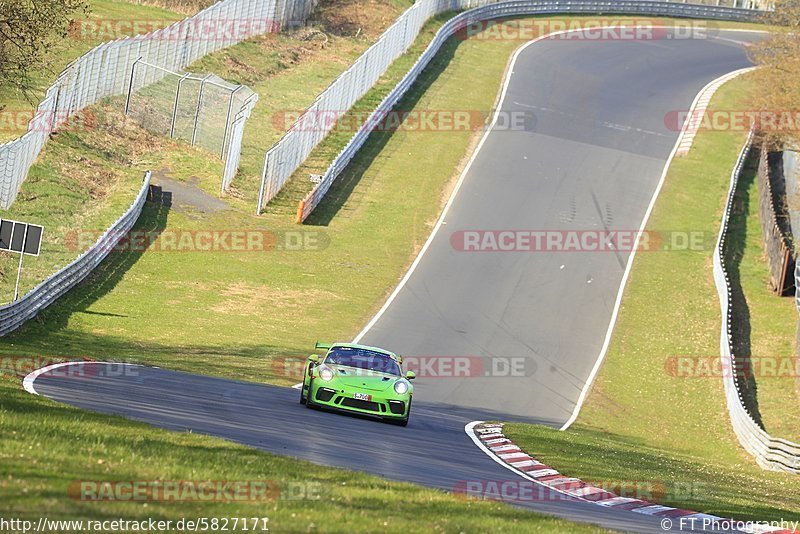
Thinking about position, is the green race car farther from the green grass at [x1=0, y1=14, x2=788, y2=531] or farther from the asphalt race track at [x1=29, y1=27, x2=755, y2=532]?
the green grass at [x1=0, y1=14, x2=788, y2=531]

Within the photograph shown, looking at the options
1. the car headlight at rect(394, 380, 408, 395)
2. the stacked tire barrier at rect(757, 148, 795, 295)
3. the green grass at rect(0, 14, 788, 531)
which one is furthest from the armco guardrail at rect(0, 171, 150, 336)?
the stacked tire barrier at rect(757, 148, 795, 295)

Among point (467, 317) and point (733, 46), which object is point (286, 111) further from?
point (733, 46)

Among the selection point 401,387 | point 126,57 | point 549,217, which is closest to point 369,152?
point 549,217

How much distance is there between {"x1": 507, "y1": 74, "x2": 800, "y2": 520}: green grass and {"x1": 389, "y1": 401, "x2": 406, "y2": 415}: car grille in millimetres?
2210

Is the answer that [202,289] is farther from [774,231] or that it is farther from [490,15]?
[490,15]

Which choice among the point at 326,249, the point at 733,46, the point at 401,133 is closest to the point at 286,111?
the point at 401,133

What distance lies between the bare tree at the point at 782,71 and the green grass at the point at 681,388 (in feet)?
10.1

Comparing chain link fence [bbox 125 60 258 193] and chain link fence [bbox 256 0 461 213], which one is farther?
chain link fence [bbox 125 60 258 193]

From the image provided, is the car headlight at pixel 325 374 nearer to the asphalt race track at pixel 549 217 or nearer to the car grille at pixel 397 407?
the car grille at pixel 397 407

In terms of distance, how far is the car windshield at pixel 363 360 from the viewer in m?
20.4

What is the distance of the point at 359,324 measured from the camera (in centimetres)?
3192

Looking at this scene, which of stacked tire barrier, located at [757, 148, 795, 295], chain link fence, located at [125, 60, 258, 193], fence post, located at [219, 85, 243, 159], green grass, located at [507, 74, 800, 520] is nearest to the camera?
green grass, located at [507, 74, 800, 520]

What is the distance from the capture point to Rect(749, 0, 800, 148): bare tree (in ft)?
165

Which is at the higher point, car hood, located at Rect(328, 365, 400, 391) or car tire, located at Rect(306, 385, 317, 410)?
car hood, located at Rect(328, 365, 400, 391)
